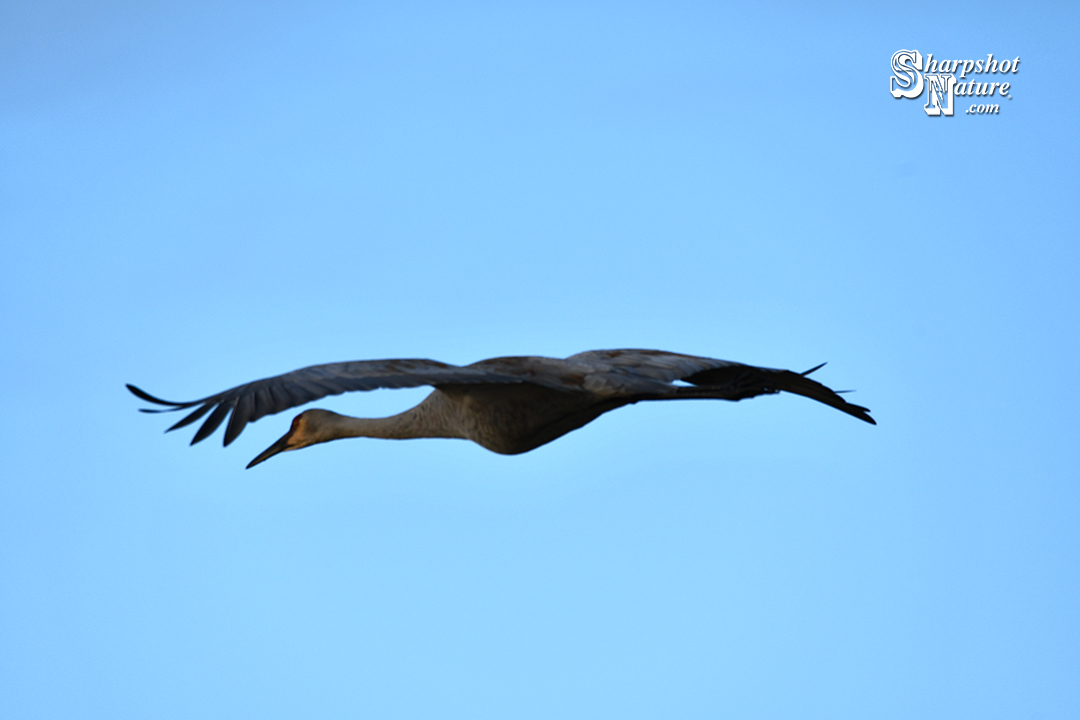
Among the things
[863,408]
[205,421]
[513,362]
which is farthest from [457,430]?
[863,408]

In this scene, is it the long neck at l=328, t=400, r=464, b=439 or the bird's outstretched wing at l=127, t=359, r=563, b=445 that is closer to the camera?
the bird's outstretched wing at l=127, t=359, r=563, b=445

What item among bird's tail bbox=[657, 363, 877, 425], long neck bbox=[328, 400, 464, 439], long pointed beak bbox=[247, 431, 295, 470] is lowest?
long pointed beak bbox=[247, 431, 295, 470]

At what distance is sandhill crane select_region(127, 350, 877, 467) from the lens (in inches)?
297

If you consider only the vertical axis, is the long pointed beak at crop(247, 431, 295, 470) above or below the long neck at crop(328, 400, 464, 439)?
below

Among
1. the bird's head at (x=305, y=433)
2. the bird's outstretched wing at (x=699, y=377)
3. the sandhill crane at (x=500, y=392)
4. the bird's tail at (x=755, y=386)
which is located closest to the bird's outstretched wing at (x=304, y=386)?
the sandhill crane at (x=500, y=392)

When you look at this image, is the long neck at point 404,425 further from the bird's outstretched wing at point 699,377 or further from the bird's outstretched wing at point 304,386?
the bird's outstretched wing at point 304,386

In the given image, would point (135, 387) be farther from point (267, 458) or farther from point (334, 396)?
point (267, 458)

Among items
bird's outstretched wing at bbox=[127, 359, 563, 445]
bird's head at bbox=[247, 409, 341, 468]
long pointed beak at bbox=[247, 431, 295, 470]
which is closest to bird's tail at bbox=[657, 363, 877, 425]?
bird's outstretched wing at bbox=[127, 359, 563, 445]

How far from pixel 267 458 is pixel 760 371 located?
4.46 meters

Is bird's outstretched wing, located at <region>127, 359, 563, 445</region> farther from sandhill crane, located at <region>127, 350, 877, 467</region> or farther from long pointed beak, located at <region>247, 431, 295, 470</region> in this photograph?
long pointed beak, located at <region>247, 431, 295, 470</region>

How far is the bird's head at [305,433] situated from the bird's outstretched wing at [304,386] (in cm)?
238

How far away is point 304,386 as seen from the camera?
7.49 metres

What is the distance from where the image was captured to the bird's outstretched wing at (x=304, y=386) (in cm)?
737

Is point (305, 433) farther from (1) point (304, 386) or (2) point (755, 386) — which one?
(2) point (755, 386)
